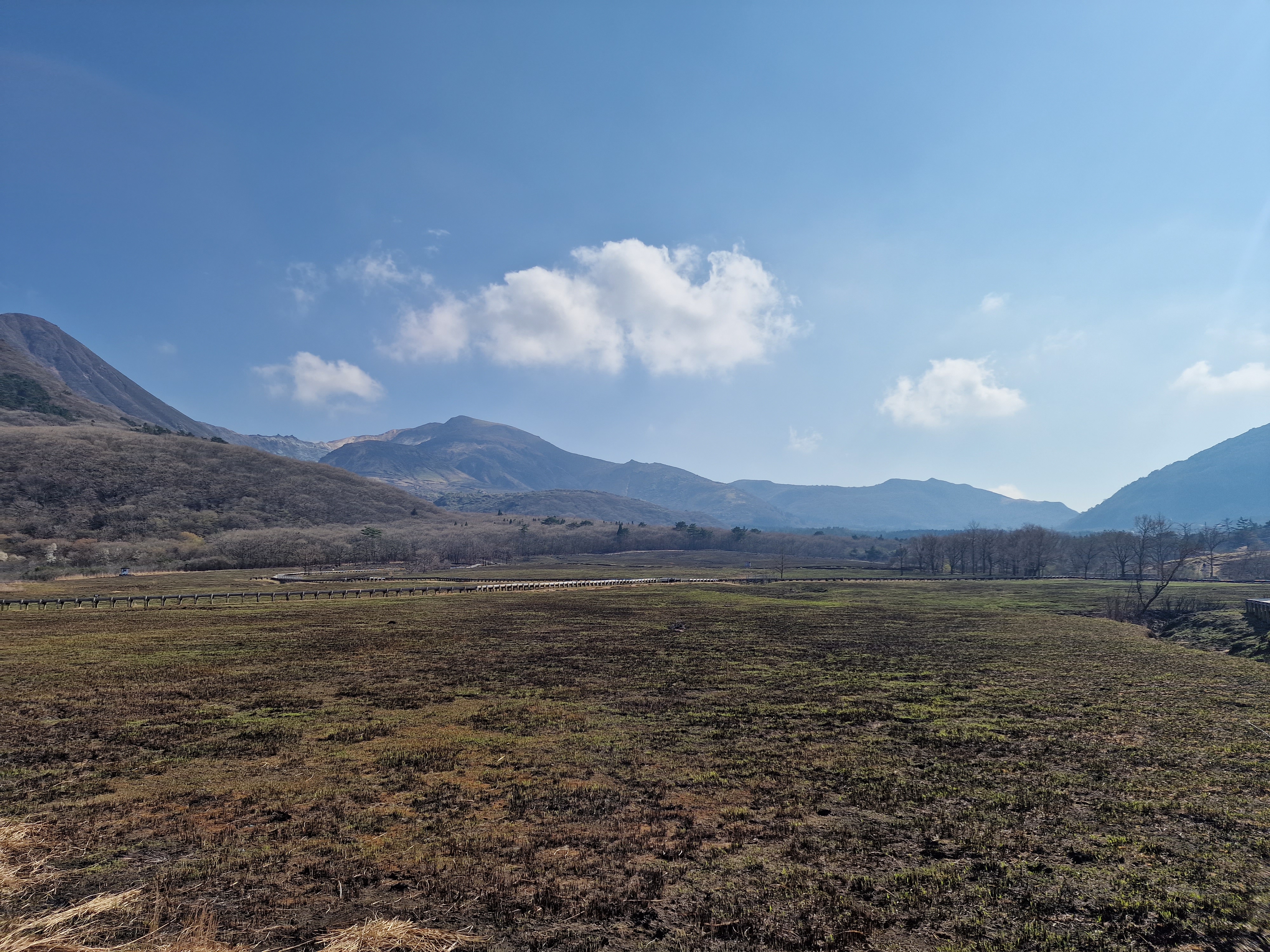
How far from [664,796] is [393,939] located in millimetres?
7943

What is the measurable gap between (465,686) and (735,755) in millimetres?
15133

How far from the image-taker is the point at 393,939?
340 inches

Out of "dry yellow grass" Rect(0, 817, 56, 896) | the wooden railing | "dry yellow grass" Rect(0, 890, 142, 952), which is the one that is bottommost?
the wooden railing

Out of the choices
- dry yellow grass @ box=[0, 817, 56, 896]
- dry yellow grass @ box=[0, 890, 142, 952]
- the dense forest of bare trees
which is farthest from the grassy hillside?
the dense forest of bare trees

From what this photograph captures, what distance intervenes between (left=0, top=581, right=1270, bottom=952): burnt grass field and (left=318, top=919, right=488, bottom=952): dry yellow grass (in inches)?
24.6

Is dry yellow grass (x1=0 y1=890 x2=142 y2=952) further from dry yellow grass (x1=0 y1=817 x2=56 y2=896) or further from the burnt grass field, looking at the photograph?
dry yellow grass (x1=0 y1=817 x2=56 y2=896)

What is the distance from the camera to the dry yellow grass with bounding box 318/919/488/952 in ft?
27.9

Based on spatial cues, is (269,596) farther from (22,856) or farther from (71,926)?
(71,926)

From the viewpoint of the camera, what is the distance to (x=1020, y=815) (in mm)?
13992

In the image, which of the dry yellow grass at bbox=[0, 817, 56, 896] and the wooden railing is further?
the wooden railing

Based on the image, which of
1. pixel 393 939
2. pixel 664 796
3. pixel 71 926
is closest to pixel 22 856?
pixel 71 926

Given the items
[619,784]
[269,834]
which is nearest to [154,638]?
[269,834]

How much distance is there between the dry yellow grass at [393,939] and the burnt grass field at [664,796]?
2.05 ft

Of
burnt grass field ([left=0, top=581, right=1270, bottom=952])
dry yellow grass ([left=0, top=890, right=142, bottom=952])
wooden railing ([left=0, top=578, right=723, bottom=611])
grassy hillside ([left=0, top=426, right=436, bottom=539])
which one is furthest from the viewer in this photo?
Answer: grassy hillside ([left=0, top=426, right=436, bottom=539])
